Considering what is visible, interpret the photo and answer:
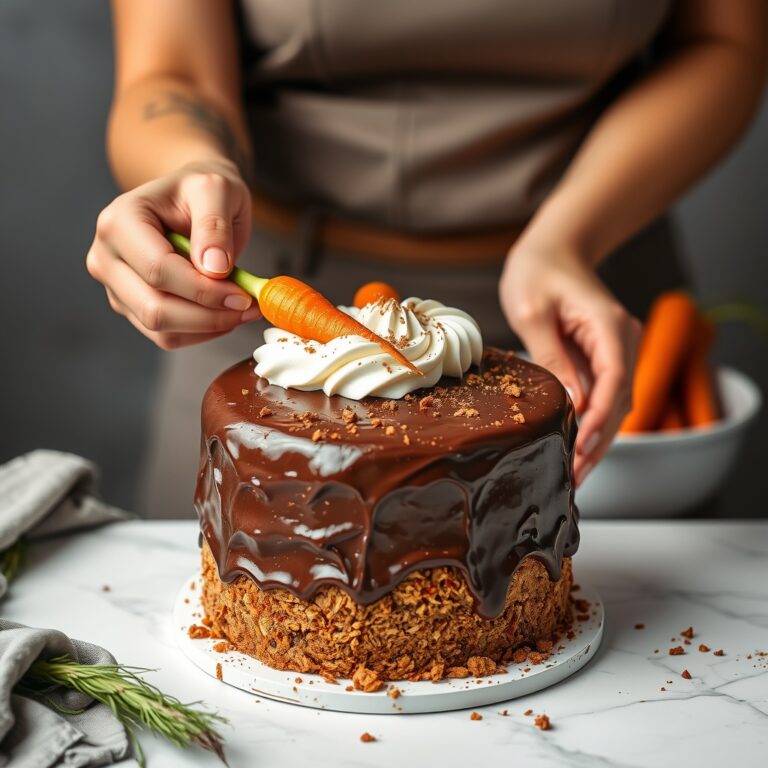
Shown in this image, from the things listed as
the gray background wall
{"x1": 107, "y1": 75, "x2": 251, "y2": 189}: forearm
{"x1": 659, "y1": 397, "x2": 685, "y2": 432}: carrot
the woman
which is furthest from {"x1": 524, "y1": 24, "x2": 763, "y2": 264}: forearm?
the gray background wall

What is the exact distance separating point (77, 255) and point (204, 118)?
6.01ft

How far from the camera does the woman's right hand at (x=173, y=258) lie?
138 cm

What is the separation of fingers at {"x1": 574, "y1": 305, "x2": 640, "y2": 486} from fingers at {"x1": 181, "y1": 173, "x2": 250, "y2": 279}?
0.62 metres

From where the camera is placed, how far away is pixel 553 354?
1718mm

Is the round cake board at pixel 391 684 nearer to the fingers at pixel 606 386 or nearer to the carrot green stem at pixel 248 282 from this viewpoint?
the fingers at pixel 606 386

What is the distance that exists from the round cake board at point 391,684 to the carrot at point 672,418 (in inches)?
A: 37.7

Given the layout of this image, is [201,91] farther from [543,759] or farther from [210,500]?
[543,759]

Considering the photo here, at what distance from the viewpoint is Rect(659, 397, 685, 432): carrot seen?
2.28 m

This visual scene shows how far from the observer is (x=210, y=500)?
4.55 ft

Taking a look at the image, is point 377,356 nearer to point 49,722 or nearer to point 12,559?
point 49,722

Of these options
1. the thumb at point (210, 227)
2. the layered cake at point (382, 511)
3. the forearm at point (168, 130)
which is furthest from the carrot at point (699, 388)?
the thumb at point (210, 227)

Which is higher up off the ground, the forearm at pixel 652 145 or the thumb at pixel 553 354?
the forearm at pixel 652 145

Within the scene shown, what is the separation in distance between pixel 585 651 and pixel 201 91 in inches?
49.8

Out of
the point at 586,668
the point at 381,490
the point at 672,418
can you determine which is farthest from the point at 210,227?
the point at 672,418
